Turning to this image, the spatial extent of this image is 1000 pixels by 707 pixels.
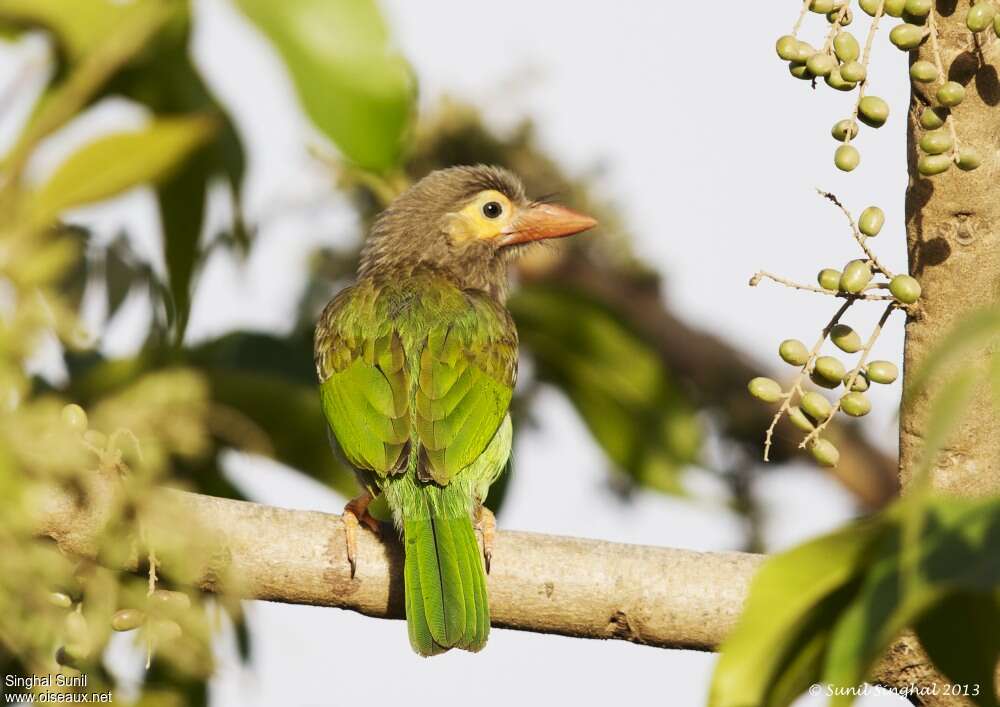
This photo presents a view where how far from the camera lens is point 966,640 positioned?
4.04ft

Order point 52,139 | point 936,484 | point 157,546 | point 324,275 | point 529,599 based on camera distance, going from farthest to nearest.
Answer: point 324,275
point 529,599
point 936,484
point 157,546
point 52,139

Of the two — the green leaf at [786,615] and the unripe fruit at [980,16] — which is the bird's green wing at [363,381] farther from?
the green leaf at [786,615]

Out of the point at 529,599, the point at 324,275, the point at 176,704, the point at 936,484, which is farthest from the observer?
the point at 324,275

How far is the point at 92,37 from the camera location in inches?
51.3

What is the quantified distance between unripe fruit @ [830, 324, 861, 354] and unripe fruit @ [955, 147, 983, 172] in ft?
0.99

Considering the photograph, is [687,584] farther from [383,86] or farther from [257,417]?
[383,86]

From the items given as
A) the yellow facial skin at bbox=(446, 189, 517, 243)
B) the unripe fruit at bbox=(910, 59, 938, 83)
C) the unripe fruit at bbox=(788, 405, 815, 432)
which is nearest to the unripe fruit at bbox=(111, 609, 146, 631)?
the unripe fruit at bbox=(788, 405, 815, 432)

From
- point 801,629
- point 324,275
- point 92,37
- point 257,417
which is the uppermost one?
point 324,275

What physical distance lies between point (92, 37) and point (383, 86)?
1.23ft

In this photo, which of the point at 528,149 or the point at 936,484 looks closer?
the point at 936,484

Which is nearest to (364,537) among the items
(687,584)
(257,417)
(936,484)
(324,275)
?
(257,417)

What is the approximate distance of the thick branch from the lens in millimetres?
2516

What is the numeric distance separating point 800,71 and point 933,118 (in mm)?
214

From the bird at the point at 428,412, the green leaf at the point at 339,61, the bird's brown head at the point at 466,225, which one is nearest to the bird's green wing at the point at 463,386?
the bird at the point at 428,412
